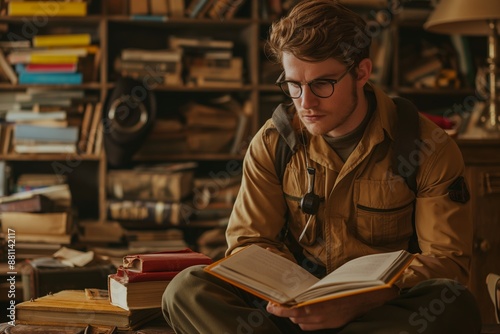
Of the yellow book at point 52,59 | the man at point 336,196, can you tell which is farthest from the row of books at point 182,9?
the man at point 336,196

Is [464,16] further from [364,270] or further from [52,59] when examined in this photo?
[52,59]

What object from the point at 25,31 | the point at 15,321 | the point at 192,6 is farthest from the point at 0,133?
the point at 15,321

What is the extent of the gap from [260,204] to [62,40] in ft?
6.27

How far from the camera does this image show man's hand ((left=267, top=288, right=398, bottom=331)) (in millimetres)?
1507

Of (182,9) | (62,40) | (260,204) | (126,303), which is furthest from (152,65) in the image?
(126,303)

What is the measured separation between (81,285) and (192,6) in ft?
5.21

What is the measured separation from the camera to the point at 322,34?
5.92 ft

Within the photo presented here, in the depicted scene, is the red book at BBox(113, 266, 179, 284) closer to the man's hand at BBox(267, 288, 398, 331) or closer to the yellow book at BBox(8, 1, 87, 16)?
the man's hand at BBox(267, 288, 398, 331)

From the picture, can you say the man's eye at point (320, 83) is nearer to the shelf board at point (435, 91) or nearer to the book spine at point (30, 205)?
the book spine at point (30, 205)

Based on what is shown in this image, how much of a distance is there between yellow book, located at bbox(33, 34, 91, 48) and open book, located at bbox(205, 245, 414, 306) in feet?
6.91

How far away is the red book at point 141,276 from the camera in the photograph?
1.86 metres

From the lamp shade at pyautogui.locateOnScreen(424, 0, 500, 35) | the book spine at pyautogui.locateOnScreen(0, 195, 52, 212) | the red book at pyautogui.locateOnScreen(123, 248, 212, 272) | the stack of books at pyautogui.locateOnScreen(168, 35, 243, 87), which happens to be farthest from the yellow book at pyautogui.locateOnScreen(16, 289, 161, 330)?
the stack of books at pyautogui.locateOnScreen(168, 35, 243, 87)

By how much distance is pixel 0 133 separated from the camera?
3.49 m

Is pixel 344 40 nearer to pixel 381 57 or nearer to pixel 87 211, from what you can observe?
pixel 381 57
